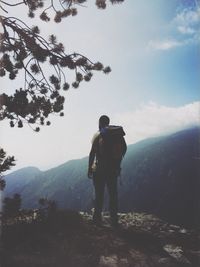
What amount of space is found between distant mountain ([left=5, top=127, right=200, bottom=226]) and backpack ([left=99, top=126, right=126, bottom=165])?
49.1 m

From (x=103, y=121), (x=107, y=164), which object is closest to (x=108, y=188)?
(x=107, y=164)

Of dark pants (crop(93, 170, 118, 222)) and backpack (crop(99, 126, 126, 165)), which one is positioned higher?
backpack (crop(99, 126, 126, 165))

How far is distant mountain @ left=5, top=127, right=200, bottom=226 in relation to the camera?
6319 cm

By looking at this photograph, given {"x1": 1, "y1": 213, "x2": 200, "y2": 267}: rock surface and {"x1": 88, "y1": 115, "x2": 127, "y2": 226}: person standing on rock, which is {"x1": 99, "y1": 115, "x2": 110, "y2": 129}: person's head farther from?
{"x1": 1, "y1": 213, "x2": 200, "y2": 267}: rock surface

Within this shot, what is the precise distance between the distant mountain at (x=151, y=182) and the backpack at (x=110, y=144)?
4912 centimetres

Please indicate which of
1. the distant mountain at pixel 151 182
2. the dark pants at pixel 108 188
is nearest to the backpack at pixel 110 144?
the dark pants at pixel 108 188

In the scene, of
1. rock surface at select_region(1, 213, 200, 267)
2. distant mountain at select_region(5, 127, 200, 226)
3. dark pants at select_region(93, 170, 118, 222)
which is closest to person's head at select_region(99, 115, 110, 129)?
dark pants at select_region(93, 170, 118, 222)

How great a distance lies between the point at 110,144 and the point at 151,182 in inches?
2698

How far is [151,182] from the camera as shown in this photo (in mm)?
74062

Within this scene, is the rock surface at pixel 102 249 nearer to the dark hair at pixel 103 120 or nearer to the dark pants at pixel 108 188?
the dark pants at pixel 108 188

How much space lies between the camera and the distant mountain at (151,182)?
6319cm

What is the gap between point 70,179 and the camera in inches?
3499

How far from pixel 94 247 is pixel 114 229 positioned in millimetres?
1122

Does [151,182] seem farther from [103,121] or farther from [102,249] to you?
[102,249]
